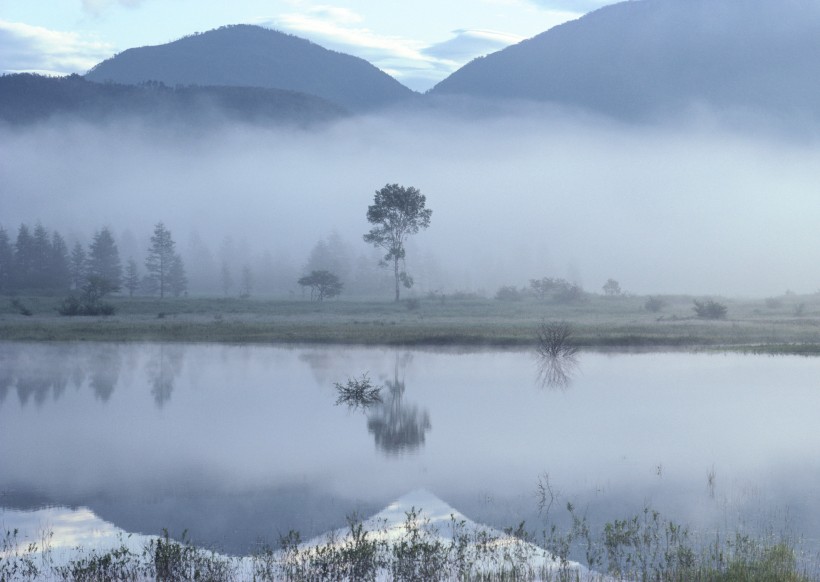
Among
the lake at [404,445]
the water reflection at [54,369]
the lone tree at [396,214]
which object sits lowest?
the lake at [404,445]

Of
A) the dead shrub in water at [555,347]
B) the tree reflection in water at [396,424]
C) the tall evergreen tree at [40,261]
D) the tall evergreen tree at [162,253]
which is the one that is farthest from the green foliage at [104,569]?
the tall evergreen tree at [162,253]

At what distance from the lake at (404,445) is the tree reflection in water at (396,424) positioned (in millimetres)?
107

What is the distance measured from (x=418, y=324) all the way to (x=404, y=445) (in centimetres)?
4686

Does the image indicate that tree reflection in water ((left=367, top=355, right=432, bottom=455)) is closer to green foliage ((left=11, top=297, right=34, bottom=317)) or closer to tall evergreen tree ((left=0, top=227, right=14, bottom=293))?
green foliage ((left=11, top=297, right=34, bottom=317))

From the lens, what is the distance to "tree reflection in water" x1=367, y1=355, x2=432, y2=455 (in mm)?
25591

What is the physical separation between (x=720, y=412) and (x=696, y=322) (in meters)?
44.6

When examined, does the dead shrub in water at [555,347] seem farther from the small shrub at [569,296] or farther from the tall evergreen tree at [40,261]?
the tall evergreen tree at [40,261]

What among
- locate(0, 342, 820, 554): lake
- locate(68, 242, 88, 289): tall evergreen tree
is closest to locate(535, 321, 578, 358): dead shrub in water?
locate(0, 342, 820, 554): lake

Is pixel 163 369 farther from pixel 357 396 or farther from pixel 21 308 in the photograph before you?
pixel 21 308

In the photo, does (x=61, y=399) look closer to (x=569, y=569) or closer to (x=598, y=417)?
(x=598, y=417)

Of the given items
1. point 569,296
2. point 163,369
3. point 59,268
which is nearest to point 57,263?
point 59,268

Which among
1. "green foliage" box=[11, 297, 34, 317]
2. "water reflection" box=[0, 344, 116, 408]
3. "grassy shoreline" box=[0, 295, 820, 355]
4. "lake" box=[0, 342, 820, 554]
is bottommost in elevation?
"lake" box=[0, 342, 820, 554]

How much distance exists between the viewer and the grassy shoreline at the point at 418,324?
58.7 metres

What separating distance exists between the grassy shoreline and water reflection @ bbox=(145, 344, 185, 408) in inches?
254
